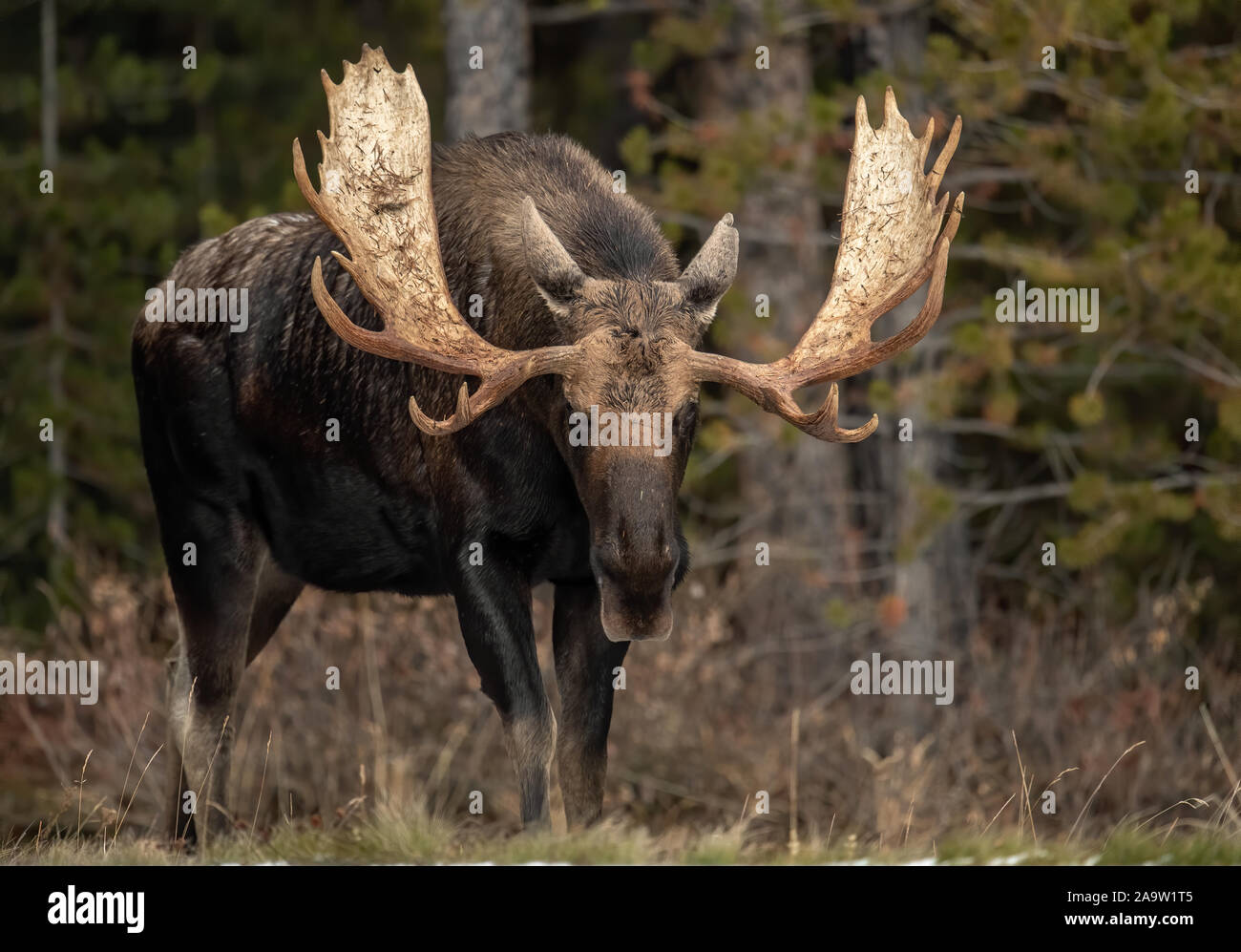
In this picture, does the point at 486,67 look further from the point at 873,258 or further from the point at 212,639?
the point at 873,258

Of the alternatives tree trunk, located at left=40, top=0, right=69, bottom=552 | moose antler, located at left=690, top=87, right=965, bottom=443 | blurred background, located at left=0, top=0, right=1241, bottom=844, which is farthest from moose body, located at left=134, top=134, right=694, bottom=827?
tree trunk, located at left=40, top=0, right=69, bottom=552

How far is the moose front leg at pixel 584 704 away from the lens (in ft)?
21.7

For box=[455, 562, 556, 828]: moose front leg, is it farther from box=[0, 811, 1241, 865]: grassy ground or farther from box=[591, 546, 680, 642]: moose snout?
box=[591, 546, 680, 642]: moose snout

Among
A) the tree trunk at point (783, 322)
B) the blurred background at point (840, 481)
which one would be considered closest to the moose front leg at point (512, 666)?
the blurred background at point (840, 481)

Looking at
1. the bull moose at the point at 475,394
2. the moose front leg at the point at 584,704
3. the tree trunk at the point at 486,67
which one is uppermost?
the tree trunk at the point at 486,67

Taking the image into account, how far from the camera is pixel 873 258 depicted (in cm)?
664

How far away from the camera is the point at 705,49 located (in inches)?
481

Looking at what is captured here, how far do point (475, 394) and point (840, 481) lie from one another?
785cm

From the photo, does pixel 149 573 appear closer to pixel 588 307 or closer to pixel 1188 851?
pixel 588 307

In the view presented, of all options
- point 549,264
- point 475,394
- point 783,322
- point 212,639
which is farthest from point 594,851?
point 783,322

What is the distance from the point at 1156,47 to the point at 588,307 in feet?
19.0

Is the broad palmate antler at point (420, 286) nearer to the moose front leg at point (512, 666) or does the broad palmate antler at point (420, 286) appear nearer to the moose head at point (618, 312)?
the moose head at point (618, 312)

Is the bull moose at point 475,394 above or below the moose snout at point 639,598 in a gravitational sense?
above

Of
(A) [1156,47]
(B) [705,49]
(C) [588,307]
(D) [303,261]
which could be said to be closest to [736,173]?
(B) [705,49]
